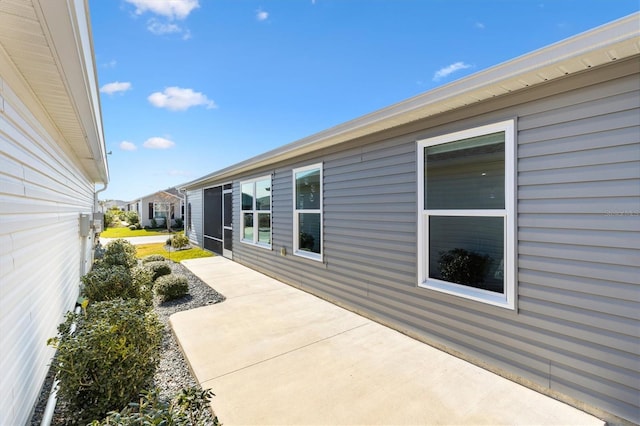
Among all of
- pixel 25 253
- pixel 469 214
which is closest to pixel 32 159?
pixel 25 253

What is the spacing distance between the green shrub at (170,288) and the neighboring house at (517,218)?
2.96 meters

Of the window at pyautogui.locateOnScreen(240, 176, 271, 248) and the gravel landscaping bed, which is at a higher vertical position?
the window at pyautogui.locateOnScreen(240, 176, 271, 248)

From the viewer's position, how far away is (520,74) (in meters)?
2.34

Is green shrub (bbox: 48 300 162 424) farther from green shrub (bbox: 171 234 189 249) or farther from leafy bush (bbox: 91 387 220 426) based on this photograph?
green shrub (bbox: 171 234 189 249)

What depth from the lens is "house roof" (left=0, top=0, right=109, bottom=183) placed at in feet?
4.38

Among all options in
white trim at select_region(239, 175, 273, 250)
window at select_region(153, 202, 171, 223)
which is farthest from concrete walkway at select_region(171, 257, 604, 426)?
window at select_region(153, 202, 171, 223)

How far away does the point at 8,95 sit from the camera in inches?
73.9

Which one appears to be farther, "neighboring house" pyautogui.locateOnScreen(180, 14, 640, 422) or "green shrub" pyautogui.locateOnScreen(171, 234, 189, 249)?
"green shrub" pyautogui.locateOnScreen(171, 234, 189, 249)

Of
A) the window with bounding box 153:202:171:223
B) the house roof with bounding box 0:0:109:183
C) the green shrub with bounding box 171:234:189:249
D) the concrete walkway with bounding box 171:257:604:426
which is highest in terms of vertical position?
the house roof with bounding box 0:0:109:183

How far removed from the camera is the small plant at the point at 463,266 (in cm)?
304

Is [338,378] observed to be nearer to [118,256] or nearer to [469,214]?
[469,214]

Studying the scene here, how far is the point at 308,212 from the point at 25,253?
3.94 metres

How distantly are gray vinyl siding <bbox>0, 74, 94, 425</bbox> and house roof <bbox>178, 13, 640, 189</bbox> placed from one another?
3.31 meters

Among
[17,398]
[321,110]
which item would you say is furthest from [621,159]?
[321,110]
